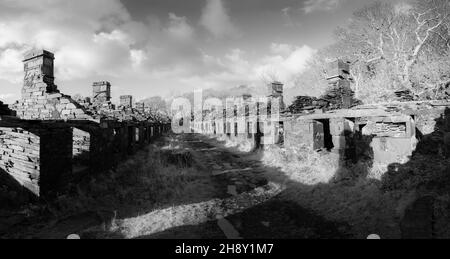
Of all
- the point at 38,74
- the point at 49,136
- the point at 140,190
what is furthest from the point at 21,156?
the point at 38,74

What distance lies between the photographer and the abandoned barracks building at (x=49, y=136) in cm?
535

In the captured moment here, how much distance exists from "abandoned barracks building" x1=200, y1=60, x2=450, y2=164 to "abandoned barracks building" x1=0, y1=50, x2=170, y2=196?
661cm

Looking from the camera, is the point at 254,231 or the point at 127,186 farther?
the point at 127,186

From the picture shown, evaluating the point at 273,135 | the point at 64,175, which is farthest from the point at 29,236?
the point at 273,135

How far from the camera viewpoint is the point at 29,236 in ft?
14.2

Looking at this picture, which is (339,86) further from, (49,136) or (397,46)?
(397,46)

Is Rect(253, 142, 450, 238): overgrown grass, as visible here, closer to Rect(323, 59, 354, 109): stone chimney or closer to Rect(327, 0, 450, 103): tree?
Rect(323, 59, 354, 109): stone chimney

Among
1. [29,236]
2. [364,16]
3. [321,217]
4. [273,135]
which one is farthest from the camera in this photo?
[364,16]

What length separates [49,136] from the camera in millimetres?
5535

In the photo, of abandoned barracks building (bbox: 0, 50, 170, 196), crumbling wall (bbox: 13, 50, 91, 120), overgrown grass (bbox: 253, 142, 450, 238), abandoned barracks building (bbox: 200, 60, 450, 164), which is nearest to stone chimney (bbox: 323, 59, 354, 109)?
abandoned barracks building (bbox: 200, 60, 450, 164)

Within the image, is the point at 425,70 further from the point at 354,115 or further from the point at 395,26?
the point at 354,115

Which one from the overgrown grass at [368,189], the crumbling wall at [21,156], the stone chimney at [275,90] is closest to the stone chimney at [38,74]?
the crumbling wall at [21,156]

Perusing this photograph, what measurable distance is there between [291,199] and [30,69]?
9345mm

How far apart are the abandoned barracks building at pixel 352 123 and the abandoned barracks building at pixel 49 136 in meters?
6.61
